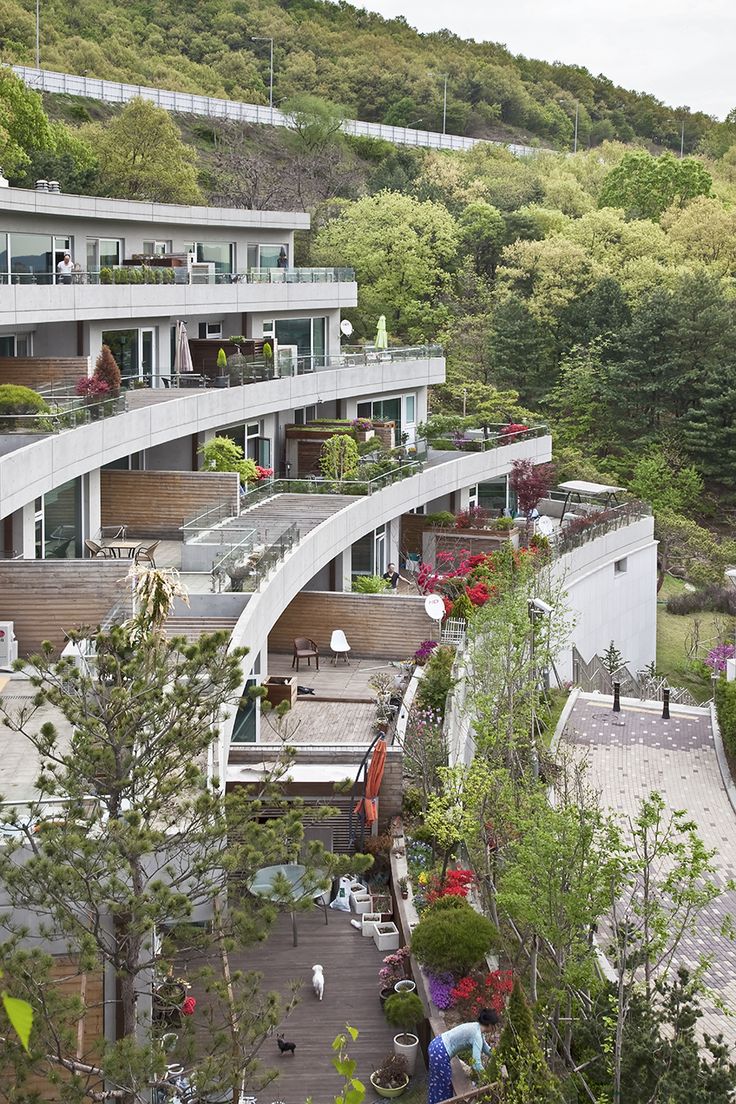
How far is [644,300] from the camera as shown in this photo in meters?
63.1

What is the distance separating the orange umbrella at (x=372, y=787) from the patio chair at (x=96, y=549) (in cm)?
761

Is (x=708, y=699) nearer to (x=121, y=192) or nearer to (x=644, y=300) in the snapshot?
(x=644, y=300)

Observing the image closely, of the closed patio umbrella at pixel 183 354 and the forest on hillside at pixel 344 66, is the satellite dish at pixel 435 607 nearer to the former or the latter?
the closed patio umbrella at pixel 183 354

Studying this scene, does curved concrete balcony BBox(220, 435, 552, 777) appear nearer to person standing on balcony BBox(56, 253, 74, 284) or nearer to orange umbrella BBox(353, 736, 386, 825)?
orange umbrella BBox(353, 736, 386, 825)

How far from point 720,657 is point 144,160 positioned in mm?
38815

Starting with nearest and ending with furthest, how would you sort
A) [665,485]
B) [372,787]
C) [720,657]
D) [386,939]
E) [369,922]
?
[386,939]
[369,922]
[372,787]
[720,657]
[665,485]

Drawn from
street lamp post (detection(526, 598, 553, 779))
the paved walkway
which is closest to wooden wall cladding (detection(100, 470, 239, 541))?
street lamp post (detection(526, 598, 553, 779))

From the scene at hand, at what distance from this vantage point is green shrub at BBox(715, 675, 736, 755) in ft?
98.4

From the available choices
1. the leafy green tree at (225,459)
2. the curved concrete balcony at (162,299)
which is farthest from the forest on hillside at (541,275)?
the leafy green tree at (225,459)

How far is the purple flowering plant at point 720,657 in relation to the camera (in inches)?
1555

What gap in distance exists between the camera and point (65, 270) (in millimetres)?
32969

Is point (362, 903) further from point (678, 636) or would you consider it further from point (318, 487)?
point (678, 636)

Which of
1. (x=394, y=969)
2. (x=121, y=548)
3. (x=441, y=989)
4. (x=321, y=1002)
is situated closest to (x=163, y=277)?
(x=121, y=548)

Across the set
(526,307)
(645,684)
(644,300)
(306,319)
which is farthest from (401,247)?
(645,684)
